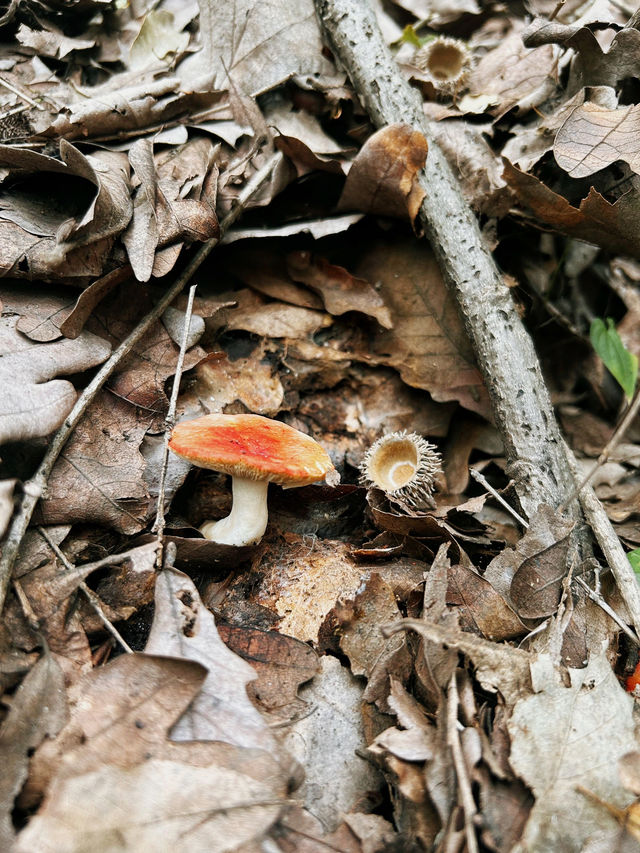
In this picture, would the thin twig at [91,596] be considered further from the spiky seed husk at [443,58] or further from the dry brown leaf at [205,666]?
the spiky seed husk at [443,58]

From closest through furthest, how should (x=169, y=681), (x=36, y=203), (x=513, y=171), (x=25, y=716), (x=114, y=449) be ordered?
(x=25, y=716) → (x=169, y=681) → (x=114, y=449) → (x=36, y=203) → (x=513, y=171)

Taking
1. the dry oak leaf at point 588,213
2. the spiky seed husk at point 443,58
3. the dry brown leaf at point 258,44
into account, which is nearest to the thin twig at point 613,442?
the dry oak leaf at point 588,213

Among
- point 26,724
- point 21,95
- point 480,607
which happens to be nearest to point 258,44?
point 21,95

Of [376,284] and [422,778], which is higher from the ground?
[376,284]

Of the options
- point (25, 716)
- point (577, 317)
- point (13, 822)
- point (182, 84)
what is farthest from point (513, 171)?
point (13, 822)

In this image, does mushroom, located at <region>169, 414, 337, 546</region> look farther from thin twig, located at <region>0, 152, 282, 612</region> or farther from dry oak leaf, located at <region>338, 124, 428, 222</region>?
dry oak leaf, located at <region>338, 124, 428, 222</region>

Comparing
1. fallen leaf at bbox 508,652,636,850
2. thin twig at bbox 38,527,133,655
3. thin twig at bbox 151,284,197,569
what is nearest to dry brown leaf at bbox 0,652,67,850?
thin twig at bbox 38,527,133,655

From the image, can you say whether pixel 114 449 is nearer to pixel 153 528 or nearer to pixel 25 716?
pixel 153 528
